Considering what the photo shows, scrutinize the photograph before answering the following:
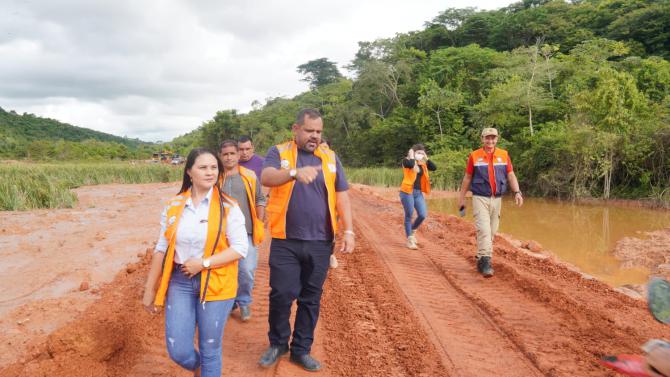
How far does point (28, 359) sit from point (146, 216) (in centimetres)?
853

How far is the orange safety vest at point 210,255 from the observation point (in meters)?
2.57

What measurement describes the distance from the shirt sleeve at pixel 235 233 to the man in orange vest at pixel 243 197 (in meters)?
1.36

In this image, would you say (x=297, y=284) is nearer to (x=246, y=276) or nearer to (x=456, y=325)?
(x=246, y=276)

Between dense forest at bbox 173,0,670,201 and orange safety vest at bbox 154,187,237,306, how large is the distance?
58.2ft

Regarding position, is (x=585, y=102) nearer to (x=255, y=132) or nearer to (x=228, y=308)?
(x=228, y=308)

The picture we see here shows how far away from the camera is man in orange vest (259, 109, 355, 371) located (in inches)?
130

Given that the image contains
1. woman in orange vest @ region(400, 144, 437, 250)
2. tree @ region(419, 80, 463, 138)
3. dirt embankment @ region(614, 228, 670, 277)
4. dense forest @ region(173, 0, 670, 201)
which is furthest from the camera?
tree @ region(419, 80, 463, 138)

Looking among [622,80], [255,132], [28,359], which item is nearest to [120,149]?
[255,132]

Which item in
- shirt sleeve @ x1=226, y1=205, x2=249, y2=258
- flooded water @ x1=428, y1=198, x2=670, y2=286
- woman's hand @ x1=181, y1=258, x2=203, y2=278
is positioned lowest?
flooded water @ x1=428, y1=198, x2=670, y2=286

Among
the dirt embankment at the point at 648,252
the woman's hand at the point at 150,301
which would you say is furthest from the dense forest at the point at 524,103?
the woman's hand at the point at 150,301

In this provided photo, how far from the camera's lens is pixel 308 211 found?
10.8 ft

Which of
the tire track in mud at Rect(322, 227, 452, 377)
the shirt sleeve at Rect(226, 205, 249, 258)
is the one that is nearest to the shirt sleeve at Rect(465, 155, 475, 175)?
the tire track in mud at Rect(322, 227, 452, 377)

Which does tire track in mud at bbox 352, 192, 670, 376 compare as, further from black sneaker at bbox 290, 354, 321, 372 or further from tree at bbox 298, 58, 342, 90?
tree at bbox 298, 58, 342, 90

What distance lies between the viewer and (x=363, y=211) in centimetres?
1337
